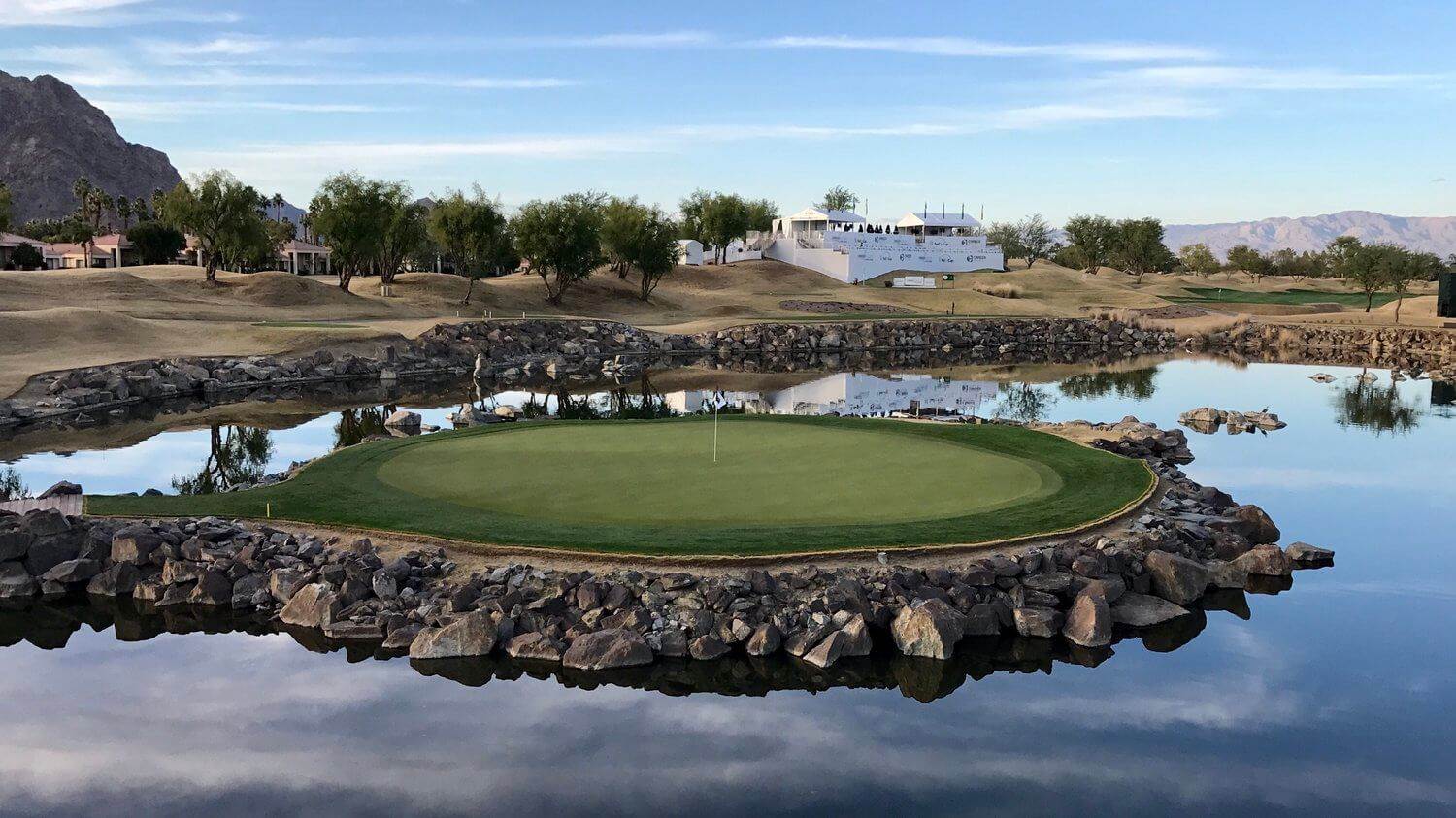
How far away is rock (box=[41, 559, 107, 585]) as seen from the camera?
48.5 ft

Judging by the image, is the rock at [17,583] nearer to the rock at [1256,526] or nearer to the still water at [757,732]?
the still water at [757,732]

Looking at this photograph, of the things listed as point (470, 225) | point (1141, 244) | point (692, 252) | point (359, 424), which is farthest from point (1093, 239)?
point (359, 424)

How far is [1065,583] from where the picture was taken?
1414 centimetres

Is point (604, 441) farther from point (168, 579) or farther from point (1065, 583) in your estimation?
point (1065, 583)

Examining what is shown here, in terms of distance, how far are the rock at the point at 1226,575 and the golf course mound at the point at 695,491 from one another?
158 cm

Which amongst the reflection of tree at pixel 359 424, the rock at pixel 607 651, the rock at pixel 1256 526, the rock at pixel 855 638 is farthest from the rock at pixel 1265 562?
the reflection of tree at pixel 359 424

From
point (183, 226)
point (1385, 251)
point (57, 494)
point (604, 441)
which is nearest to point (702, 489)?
point (604, 441)

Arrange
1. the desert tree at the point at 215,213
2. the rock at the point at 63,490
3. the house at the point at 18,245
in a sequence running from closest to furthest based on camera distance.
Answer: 1. the rock at the point at 63,490
2. the desert tree at the point at 215,213
3. the house at the point at 18,245

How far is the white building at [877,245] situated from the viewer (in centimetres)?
10369

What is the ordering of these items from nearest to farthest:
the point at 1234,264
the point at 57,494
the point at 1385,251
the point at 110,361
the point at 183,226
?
the point at 57,494, the point at 110,361, the point at 183,226, the point at 1385,251, the point at 1234,264

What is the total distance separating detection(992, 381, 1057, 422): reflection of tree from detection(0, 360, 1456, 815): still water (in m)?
18.8

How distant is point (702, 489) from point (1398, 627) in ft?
30.0

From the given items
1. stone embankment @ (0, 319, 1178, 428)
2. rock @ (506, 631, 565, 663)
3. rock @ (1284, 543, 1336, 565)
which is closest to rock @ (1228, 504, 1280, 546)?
rock @ (1284, 543, 1336, 565)

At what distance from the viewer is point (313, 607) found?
44.7ft
